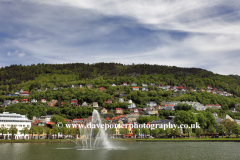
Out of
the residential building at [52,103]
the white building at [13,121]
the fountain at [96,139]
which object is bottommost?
the fountain at [96,139]

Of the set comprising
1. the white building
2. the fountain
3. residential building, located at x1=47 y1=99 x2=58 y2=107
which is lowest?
the fountain

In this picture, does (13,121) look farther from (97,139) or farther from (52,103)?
(52,103)

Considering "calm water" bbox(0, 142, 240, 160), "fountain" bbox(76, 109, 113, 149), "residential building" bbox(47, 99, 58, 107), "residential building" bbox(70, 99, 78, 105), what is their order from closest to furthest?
1. "calm water" bbox(0, 142, 240, 160)
2. "fountain" bbox(76, 109, 113, 149)
3. "residential building" bbox(47, 99, 58, 107)
4. "residential building" bbox(70, 99, 78, 105)

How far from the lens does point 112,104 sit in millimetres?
188000

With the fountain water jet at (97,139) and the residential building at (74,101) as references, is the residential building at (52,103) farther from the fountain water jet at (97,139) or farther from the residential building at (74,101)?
the fountain water jet at (97,139)

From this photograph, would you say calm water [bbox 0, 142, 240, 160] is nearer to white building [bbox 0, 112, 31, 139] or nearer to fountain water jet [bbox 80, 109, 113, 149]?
fountain water jet [bbox 80, 109, 113, 149]

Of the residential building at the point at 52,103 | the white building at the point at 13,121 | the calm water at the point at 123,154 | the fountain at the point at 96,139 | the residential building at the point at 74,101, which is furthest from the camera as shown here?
the residential building at the point at 74,101

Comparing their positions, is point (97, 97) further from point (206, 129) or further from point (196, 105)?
point (206, 129)

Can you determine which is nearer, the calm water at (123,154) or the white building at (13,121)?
the calm water at (123,154)

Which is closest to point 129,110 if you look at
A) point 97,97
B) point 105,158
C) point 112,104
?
point 112,104

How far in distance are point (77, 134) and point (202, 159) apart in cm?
7158

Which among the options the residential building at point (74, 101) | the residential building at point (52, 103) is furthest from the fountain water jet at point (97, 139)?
the residential building at point (74, 101)

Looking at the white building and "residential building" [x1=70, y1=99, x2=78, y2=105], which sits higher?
"residential building" [x1=70, y1=99, x2=78, y2=105]

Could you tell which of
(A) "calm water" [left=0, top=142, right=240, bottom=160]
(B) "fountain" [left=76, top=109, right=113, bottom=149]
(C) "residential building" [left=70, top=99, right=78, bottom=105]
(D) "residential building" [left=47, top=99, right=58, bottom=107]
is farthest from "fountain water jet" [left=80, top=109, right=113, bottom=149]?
(C) "residential building" [left=70, top=99, right=78, bottom=105]
